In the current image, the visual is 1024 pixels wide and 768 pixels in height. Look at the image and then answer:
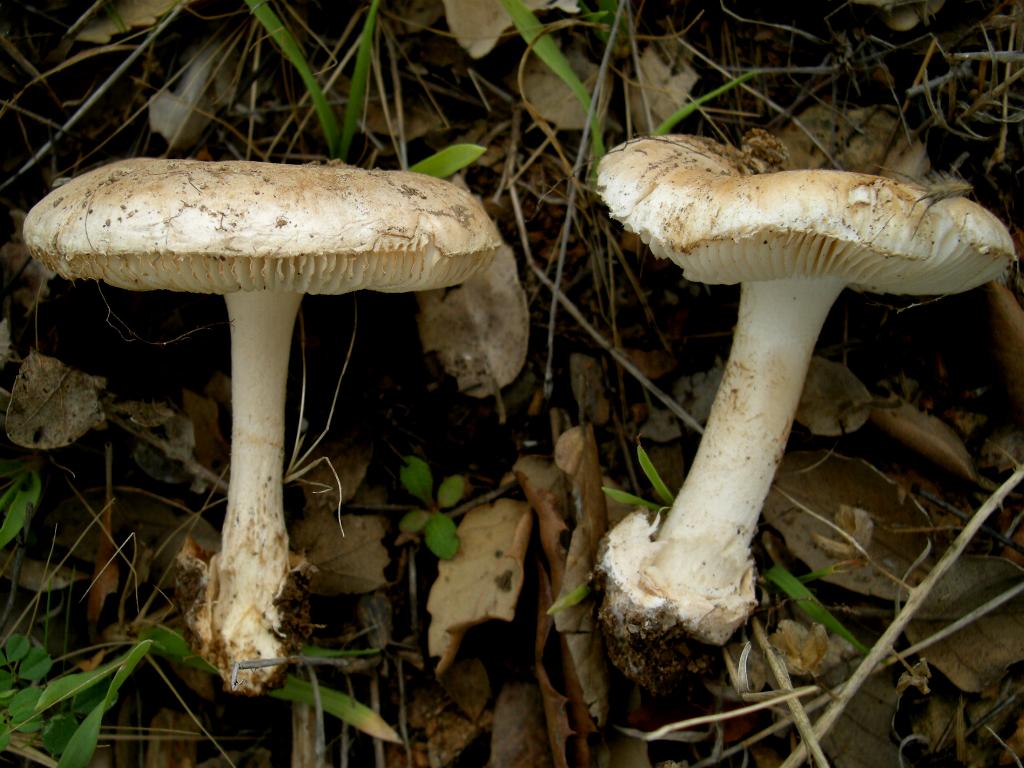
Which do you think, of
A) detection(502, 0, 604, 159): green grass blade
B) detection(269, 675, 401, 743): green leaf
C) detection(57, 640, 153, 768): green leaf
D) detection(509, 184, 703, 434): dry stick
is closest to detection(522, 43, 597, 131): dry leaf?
detection(502, 0, 604, 159): green grass blade

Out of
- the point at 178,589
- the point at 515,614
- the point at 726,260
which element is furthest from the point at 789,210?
the point at 178,589

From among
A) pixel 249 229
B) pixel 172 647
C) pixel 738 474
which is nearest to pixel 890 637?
pixel 738 474

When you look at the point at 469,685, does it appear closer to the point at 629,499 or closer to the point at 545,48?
the point at 629,499

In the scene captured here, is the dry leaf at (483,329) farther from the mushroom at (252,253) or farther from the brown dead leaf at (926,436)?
the brown dead leaf at (926,436)

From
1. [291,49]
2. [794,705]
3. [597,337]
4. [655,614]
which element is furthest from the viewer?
[597,337]

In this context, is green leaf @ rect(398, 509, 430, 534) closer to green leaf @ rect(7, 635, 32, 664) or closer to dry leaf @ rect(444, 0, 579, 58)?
green leaf @ rect(7, 635, 32, 664)

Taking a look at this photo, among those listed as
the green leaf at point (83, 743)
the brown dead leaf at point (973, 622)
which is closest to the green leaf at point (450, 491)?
the green leaf at point (83, 743)

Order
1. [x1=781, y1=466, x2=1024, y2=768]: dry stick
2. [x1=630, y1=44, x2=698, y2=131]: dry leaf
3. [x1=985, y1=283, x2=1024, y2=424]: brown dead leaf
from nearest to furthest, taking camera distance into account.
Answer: [x1=781, y1=466, x2=1024, y2=768]: dry stick < [x1=985, y1=283, x2=1024, y2=424]: brown dead leaf < [x1=630, y1=44, x2=698, y2=131]: dry leaf
